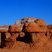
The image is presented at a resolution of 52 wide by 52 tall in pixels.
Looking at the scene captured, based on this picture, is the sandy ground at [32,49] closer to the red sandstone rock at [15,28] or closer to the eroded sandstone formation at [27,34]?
the eroded sandstone formation at [27,34]

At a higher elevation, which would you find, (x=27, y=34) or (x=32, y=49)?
(x=27, y=34)

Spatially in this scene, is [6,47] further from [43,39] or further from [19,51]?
[43,39]

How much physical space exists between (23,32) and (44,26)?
2256mm

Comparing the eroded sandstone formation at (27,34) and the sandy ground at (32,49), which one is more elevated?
the eroded sandstone formation at (27,34)

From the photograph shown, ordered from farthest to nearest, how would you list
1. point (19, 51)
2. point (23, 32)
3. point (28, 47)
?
point (23, 32), point (28, 47), point (19, 51)

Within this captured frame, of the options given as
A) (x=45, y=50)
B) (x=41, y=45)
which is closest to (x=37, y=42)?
(x=41, y=45)

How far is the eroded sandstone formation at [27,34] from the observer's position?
20.5 metres

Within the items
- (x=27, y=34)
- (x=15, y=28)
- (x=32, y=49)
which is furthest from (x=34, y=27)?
(x=32, y=49)

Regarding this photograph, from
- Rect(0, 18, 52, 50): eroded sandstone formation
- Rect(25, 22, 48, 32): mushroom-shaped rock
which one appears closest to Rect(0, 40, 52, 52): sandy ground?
Rect(0, 18, 52, 50): eroded sandstone formation

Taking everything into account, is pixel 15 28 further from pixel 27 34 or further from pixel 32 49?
pixel 32 49

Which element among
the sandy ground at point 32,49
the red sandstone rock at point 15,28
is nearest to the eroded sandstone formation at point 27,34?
the red sandstone rock at point 15,28

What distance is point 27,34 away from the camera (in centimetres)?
2164

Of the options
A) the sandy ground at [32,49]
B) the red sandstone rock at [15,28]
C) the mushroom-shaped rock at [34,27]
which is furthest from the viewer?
the red sandstone rock at [15,28]

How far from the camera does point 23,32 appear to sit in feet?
70.6
